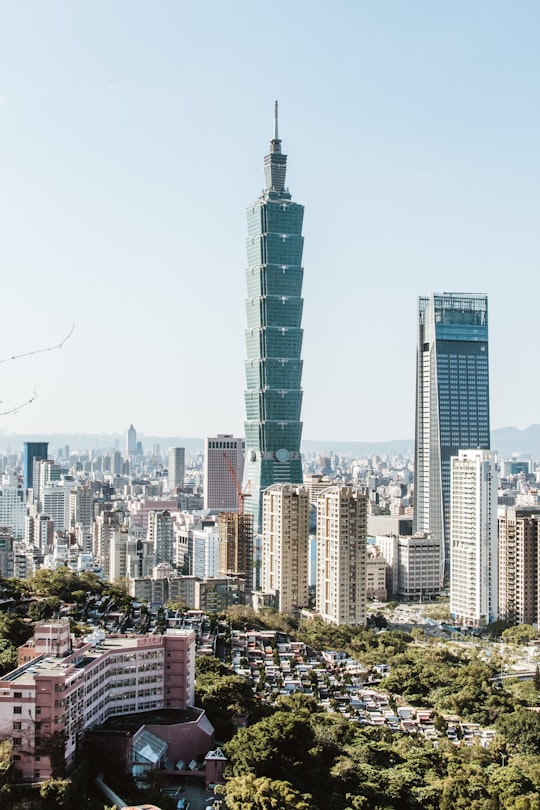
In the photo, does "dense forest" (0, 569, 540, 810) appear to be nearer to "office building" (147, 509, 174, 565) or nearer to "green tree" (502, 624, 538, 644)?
"green tree" (502, 624, 538, 644)

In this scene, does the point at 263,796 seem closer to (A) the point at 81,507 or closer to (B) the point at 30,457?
(A) the point at 81,507

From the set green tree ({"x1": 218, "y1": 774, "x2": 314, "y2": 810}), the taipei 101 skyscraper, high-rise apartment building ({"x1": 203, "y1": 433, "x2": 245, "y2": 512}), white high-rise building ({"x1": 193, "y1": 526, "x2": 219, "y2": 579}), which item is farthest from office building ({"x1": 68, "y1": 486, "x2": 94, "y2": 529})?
green tree ({"x1": 218, "y1": 774, "x2": 314, "y2": 810})

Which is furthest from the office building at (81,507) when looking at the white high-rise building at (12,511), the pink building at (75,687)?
the pink building at (75,687)

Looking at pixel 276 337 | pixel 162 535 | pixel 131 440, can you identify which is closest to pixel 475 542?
pixel 276 337

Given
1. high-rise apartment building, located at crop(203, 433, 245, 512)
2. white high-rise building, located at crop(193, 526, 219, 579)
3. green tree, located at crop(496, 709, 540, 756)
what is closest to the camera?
green tree, located at crop(496, 709, 540, 756)

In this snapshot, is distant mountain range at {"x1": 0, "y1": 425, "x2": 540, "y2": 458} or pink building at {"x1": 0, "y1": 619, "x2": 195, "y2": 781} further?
distant mountain range at {"x1": 0, "y1": 425, "x2": 540, "y2": 458}

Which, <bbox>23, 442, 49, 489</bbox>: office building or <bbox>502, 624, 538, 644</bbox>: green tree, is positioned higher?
<bbox>23, 442, 49, 489</bbox>: office building

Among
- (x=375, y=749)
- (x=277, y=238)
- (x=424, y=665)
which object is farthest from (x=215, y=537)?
(x=375, y=749)

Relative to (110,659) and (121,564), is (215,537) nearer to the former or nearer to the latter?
(121,564)
